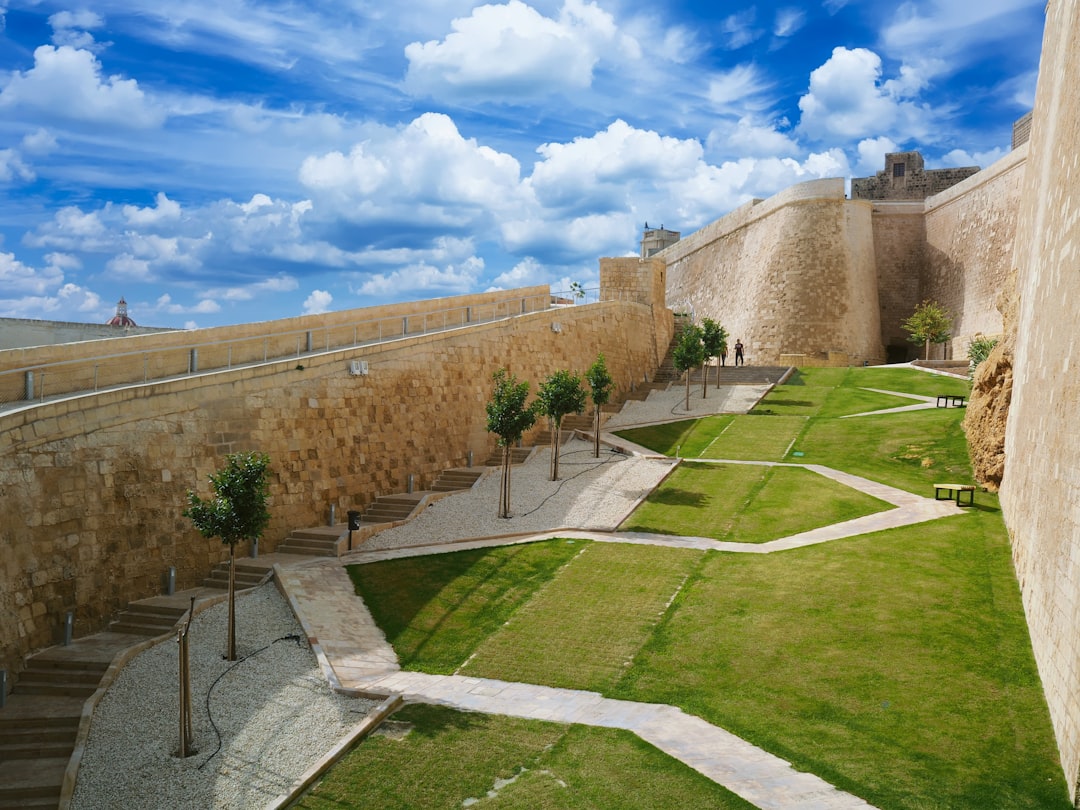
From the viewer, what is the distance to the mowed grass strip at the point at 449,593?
530 inches

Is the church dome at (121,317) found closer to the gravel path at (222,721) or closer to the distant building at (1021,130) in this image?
the gravel path at (222,721)

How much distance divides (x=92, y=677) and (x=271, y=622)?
2.82 m

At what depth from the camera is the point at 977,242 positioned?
39.1 metres

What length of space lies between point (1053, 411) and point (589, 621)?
7.46m

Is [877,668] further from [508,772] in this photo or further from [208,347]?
[208,347]

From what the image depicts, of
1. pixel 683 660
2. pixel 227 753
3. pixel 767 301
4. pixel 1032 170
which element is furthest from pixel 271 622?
pixel 767 301

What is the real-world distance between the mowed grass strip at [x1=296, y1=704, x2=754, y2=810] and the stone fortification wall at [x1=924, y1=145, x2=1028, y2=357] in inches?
1189

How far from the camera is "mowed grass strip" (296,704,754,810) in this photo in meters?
9.11

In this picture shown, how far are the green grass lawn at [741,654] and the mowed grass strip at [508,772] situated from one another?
3 cm

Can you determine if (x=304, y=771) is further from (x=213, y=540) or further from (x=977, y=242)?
(x=977, y=242)

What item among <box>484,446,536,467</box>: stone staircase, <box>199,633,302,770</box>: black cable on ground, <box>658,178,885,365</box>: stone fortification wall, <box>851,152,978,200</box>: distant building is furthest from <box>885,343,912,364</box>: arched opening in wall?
<box>199,633,302,770</box>: black cable on ground

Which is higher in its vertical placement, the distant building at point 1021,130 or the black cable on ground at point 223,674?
the distant building at point 1021,130

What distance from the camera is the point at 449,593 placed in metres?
15.4

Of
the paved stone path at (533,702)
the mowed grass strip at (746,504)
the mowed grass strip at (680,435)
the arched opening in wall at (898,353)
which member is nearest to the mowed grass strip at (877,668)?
the paved stone path at (533,702)
